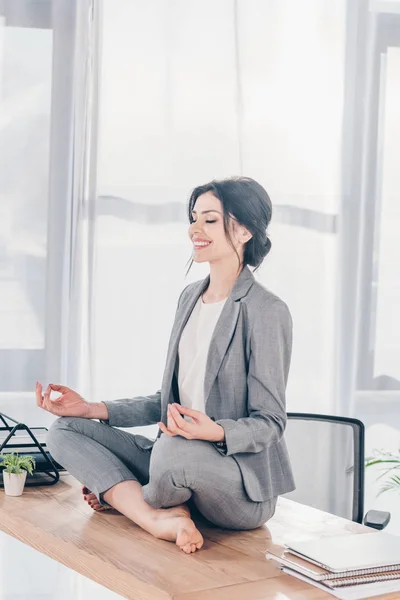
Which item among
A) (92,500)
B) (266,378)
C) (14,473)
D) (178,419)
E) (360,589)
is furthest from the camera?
(14,473)

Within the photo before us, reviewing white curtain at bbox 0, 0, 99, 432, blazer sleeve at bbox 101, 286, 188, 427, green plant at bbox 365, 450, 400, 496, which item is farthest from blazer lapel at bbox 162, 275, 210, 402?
green plant at bbox 365, 450, 400, 496

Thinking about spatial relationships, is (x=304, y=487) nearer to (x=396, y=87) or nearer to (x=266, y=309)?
(x=266, y=309)

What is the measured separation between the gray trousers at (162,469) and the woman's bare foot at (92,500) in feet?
0.20

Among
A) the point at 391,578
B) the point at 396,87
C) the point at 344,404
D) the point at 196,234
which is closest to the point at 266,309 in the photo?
the point at 196,234

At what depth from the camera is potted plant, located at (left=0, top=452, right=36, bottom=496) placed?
2086 mm

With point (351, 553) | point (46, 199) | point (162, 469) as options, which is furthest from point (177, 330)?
point (46, 199)

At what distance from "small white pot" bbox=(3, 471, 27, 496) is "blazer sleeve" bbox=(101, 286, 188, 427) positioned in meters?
0.23

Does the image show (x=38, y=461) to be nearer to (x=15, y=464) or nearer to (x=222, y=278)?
(x=15, y=464)

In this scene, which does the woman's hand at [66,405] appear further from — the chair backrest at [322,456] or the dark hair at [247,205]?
the chair backrest at [322,456]

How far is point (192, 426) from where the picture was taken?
1697mm

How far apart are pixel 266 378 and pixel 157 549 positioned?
0.40 m

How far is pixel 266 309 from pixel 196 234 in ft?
0.79

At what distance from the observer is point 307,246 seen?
322 centimetres

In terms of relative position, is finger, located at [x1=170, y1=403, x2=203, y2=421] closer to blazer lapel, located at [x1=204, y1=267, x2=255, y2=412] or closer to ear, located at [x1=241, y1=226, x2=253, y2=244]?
blazer lapel, located at [x1=204, y1=267, x2=255, y2=412]
